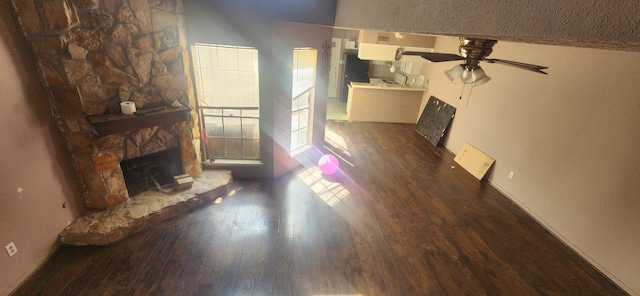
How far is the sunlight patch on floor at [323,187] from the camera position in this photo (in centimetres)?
378

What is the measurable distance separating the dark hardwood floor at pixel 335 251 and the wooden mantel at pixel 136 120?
46.5 inches

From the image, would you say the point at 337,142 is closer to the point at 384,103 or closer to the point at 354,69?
the point at 384,103

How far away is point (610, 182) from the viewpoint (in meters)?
2.72

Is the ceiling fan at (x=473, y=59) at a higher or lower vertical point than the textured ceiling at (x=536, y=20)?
lower

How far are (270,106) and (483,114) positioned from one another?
3751 millimetres

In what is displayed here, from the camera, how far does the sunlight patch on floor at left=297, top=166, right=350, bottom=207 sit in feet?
12.4

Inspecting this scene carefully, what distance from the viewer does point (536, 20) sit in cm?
52

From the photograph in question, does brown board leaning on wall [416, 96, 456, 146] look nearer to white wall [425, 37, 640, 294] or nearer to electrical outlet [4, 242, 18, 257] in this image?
white wall [425, 37, 640, 294]

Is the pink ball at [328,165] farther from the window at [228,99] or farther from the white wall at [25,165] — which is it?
the white wall at [25,165]

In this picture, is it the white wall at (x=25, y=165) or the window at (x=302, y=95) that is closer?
the white wall at (x=25, y=165)

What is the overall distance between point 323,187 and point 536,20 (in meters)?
3.66

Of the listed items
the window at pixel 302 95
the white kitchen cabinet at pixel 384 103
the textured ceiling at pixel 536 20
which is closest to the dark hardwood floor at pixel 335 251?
the window at pixel 302 95

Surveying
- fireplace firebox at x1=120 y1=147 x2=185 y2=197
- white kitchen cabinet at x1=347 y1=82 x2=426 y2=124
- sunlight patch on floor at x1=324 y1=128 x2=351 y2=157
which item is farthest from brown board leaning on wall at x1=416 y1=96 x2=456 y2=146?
fireplace firebox at x1=120 y1=147 x2=185 y2=197

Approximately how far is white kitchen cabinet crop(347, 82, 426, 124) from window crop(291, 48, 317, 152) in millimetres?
2611
